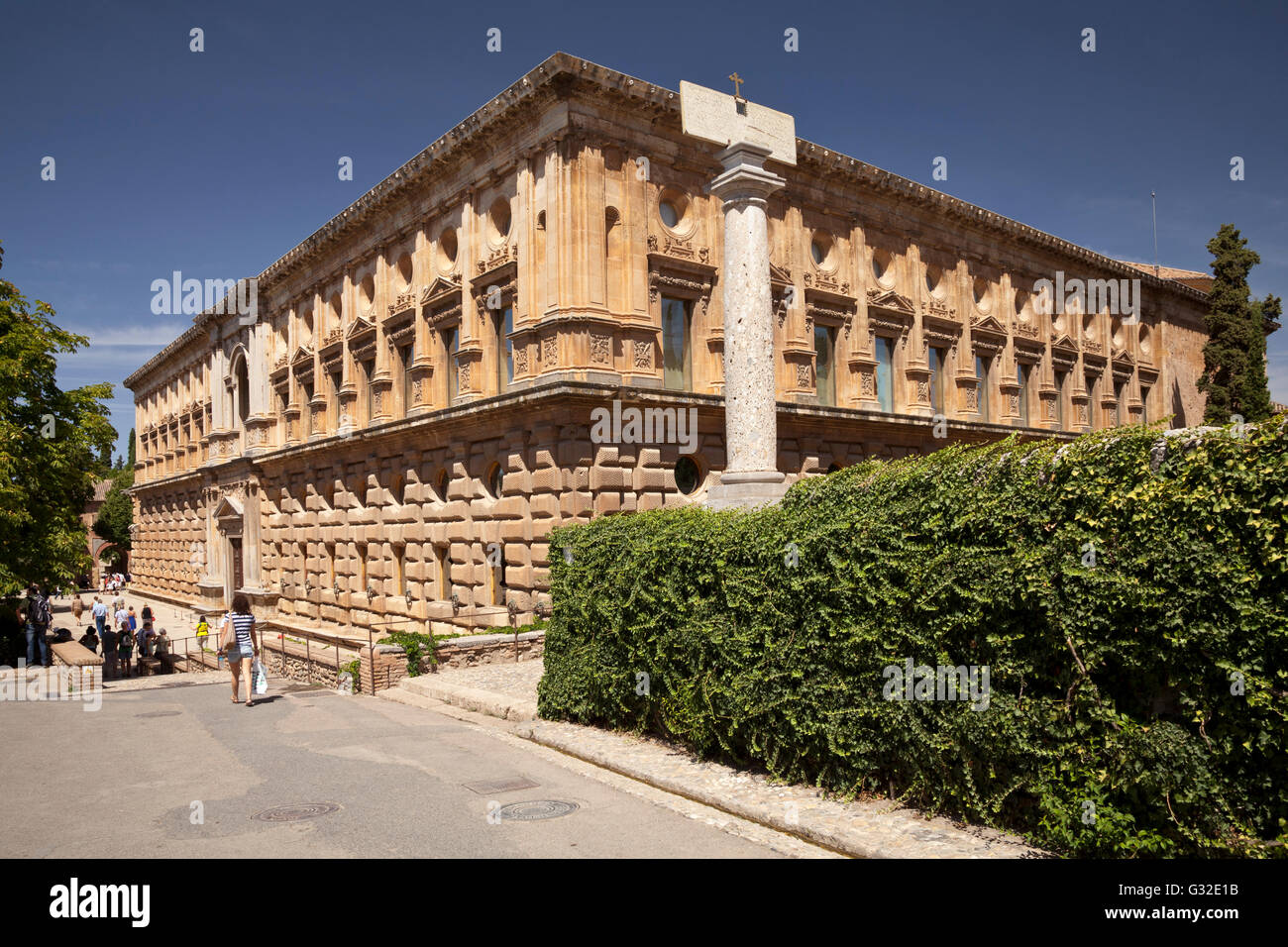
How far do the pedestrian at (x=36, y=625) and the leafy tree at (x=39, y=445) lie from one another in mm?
903

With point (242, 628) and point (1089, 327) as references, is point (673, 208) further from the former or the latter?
point (1089, 327)

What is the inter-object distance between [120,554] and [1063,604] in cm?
9061

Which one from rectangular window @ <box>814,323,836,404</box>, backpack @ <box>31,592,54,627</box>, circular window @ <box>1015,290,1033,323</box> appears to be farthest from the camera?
circular window @ <box>1015,290,1033,323</box>

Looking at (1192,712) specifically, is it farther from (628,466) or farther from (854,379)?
(854,379)

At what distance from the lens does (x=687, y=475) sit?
2259 cm

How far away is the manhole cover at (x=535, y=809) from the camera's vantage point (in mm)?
8516

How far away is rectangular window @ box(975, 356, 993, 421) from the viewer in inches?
1277

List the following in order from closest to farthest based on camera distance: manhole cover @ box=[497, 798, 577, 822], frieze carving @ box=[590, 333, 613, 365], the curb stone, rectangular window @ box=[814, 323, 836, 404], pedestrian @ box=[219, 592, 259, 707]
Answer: the curb stone, manhole cover @ box=[497, 798, 577, 822], pedestrian @ box=[219, 592, 259, 707], frieze carving @ box=[590, 333, 613, 365], rectangular window @ box=[814, 323, 836, 404]

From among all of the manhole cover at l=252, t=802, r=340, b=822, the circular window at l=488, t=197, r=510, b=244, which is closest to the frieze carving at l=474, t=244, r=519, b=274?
the circular window at l=488, t=197, r=510, b=244

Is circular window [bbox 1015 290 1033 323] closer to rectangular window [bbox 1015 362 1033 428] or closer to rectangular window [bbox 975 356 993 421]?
rectangular window [bbox 1015 362 1033 428]

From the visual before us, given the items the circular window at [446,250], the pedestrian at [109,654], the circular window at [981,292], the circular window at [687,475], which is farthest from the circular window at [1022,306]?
the pedestrian at [109,654]

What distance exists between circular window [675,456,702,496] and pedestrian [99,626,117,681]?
50.7ft

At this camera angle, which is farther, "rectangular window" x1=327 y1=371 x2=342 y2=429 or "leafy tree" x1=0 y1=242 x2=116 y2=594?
"rectangular window" x1=327 y1=371 x2=342 y2=429

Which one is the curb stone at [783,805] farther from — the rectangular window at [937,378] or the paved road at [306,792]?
the rectangular window at [937,378]
